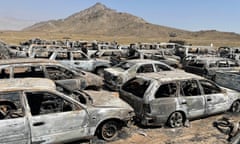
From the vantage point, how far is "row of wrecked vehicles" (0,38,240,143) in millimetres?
5656

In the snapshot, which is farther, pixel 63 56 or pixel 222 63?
pixel 222 63

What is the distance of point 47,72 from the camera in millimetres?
9250

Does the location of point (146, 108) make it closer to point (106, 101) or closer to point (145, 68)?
point (106, 101)

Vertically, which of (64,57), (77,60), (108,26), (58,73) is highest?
(108,26)

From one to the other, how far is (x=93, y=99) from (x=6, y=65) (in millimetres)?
3323

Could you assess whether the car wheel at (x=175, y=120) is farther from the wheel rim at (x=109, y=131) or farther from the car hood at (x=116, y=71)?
the car hood at (x=116, y=71)

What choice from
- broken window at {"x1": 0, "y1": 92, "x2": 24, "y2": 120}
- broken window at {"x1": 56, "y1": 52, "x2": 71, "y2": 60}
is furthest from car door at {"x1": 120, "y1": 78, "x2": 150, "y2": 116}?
broken window at {"x1": 56, "y1": 52, "x2": 71, "y2": 60}

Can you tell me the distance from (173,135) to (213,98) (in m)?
1.94

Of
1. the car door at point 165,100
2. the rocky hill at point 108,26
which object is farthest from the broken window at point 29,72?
the rocky hill at point 108,26

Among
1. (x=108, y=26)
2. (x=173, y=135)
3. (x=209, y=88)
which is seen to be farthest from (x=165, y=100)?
Answer: (x=108, y=26)

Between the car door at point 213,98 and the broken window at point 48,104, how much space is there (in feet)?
13.8

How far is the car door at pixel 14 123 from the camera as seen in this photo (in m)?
5.37

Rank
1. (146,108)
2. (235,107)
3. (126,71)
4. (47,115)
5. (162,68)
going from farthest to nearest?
(162,68) → (126,71) → (235,107) → (146,108) → (47,115)

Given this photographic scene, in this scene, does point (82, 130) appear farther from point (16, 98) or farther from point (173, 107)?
point (173, 107)
